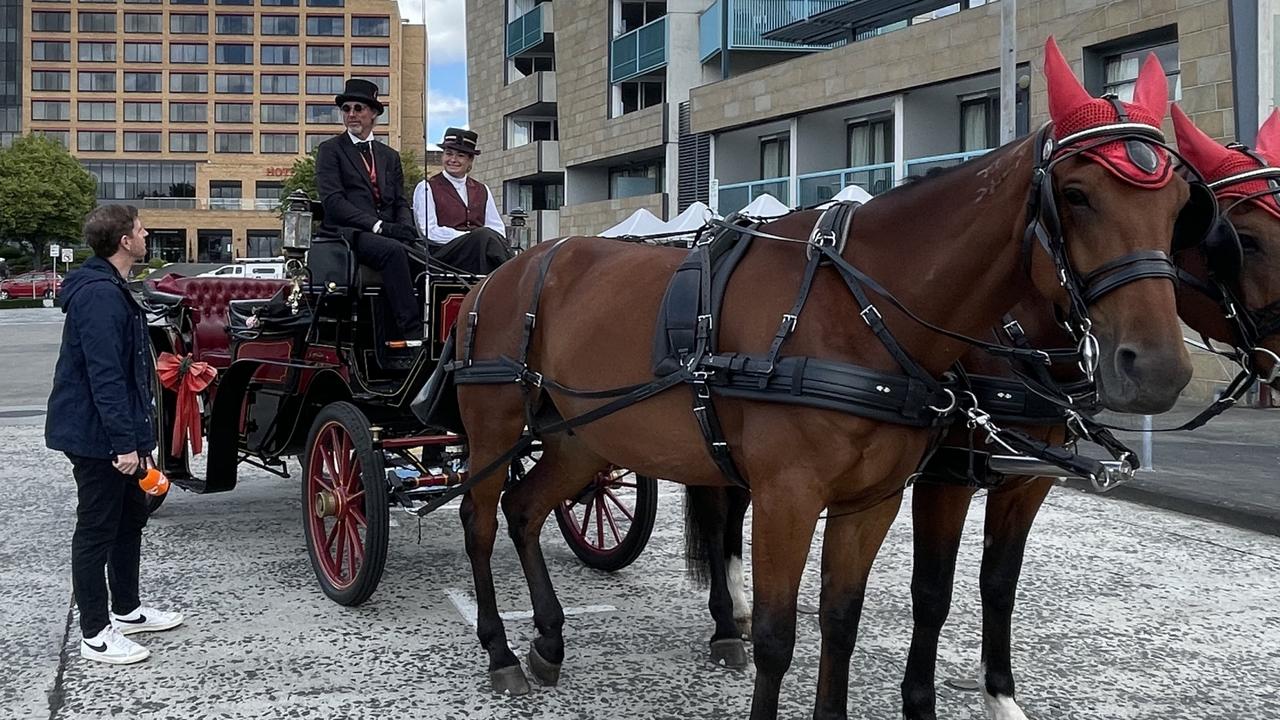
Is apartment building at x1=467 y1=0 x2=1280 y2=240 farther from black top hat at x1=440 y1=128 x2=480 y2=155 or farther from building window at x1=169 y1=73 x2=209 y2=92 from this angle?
building window at x1=169 y1=73 x2=209 y2=92

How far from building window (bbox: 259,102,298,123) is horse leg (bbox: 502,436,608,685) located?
92647 millimetres

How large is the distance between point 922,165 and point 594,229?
18.4 metres

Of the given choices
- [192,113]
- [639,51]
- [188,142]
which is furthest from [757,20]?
[192,113]

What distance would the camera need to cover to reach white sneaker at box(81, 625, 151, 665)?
15.3ft

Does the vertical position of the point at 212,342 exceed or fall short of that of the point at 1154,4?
it falls short

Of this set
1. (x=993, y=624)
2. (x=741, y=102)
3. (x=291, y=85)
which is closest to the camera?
(x=993, y=624)

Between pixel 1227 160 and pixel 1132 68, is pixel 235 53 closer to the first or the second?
pixel 1132 68

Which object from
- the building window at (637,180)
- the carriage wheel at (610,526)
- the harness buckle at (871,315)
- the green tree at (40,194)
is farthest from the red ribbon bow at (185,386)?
the green tree at (40,194)

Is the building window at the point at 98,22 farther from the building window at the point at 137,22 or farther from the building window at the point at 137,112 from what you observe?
the building window at the point at 137,112

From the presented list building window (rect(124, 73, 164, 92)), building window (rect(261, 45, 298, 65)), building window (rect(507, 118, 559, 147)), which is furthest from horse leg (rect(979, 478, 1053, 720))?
building window (rect(124, 73, 164, 92))

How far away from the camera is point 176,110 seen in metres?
91.6

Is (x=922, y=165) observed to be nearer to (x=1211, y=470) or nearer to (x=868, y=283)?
(x=1211, y=470)

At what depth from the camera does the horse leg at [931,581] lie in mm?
3990

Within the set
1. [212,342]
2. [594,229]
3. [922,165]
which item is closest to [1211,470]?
[212,342]
